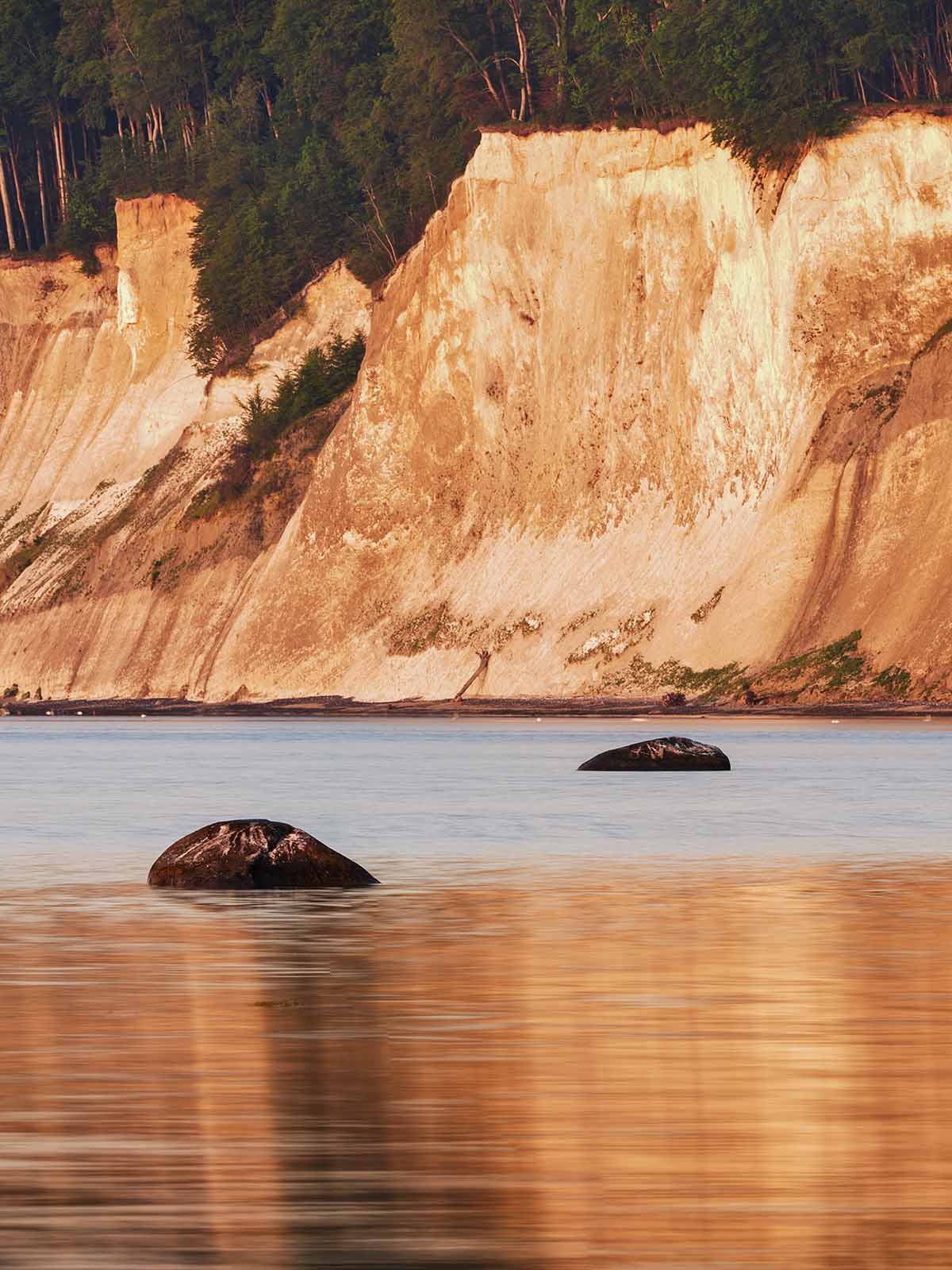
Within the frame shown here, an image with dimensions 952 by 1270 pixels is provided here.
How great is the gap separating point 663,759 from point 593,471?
1430 inches

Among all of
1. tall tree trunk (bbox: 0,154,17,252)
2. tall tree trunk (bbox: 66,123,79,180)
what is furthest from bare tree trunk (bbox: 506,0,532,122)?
tall tree trunk (bbox: 66,123,79,180)

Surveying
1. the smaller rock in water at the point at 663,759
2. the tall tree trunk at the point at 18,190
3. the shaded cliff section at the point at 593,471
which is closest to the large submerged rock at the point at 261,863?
the smaller rock in water at the point at 663,759

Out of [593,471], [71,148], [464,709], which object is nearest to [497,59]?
[593,471]

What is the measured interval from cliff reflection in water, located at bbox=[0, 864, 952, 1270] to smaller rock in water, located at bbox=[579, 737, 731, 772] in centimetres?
2537

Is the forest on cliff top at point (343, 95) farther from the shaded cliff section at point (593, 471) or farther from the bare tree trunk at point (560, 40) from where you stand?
the shaded cliff section at point (593, 471)

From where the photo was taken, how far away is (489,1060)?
1146 centimetres

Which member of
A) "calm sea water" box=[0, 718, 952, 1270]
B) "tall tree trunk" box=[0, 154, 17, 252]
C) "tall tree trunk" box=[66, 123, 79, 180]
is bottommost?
"calm sea water" box=[0, 718, 952, 1270]

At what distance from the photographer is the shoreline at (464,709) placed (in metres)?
67.6

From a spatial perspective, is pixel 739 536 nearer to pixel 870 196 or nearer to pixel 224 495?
pixel 870 196

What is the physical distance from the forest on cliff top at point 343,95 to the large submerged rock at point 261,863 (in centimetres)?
Answer: 5945

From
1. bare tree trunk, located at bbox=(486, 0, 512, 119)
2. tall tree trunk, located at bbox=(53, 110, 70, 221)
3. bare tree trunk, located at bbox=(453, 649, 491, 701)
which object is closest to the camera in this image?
bare tree trunk, located at bbox=(453, 649, 491, 701)

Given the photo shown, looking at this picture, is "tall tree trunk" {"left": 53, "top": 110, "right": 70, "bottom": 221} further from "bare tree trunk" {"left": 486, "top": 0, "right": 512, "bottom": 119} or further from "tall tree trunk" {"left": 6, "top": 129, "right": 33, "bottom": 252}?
"bare tree trunk" {"left": 486, "top": 0, "right": 512, "bottom": 119}

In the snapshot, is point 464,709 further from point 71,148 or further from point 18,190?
point 71,148

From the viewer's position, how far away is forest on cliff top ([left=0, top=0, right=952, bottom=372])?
7800 cm
